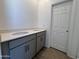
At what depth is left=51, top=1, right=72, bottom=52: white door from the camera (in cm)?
245

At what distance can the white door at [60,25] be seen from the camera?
2.45 m

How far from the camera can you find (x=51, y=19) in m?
2.92

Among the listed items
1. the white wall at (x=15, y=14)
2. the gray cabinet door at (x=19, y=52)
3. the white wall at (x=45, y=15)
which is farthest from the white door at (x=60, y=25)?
the gray cabinet door at (x=19, y=52)

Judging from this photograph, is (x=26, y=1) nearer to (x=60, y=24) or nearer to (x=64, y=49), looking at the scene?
(x=60, y=24)

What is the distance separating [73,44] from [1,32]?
2241 millimetres

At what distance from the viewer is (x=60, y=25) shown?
2684 mm

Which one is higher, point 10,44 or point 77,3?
point 77,3

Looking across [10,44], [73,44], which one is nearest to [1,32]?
[10,44]

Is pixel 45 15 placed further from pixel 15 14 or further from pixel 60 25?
pixel 15 14

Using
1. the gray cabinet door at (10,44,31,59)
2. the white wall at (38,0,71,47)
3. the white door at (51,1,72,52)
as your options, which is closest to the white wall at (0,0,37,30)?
the white wall at (38,0,71,47)

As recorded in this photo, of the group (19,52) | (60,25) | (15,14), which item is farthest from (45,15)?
(19,52)

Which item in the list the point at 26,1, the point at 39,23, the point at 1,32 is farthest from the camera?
the point at 39,23

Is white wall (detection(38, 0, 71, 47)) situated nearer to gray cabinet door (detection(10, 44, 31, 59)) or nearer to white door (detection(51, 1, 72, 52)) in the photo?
white door (detection(51, 1, 72, 52))

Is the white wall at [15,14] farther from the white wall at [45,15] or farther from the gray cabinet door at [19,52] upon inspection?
the gray cabinet door at [19,52]
